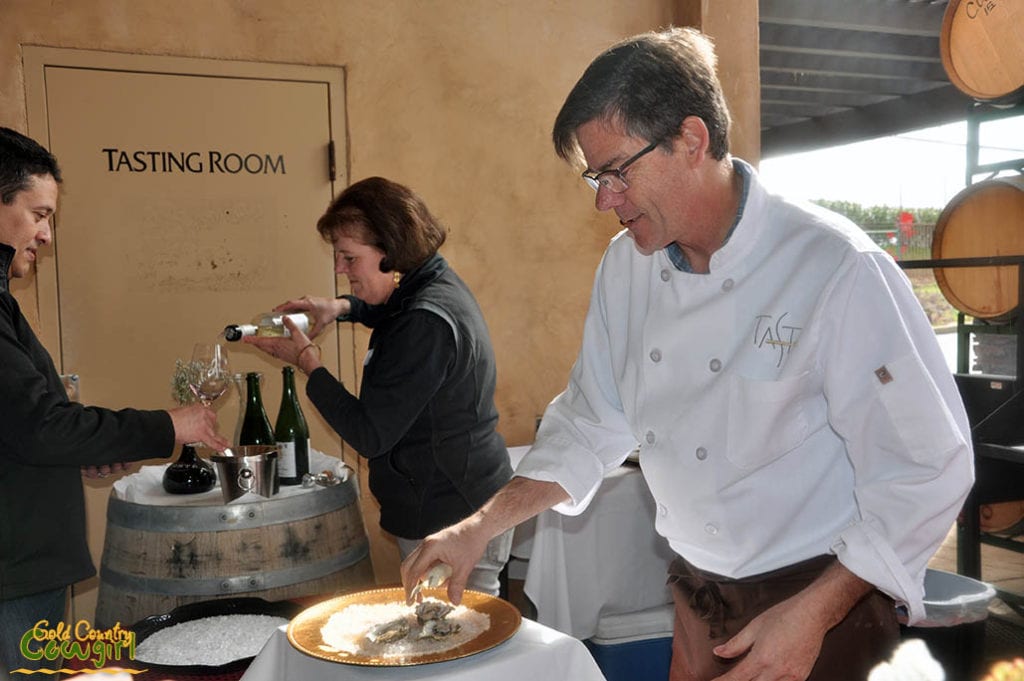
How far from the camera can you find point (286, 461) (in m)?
2.43

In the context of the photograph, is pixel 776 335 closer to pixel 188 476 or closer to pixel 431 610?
pixel 431 610

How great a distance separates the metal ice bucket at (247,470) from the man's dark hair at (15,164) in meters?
0.77

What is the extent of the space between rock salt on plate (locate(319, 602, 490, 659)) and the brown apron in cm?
41

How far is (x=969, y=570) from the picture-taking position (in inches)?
142

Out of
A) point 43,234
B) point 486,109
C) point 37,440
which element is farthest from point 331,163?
point 37,440

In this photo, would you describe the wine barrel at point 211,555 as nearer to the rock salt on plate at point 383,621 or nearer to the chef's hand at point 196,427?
the chef's hand at point 196,427

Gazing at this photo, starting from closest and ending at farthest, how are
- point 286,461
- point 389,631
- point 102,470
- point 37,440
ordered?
point 389,631
point 37,440
point 102,470
point 286,461

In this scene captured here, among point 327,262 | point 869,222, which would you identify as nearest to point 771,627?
point 327,262

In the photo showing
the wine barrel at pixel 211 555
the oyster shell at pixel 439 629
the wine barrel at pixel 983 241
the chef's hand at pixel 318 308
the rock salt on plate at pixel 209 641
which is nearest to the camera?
the oyster shell at pixel 439 629

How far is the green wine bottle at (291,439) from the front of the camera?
2432 mm

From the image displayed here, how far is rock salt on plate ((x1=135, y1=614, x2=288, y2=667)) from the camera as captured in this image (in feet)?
4.99

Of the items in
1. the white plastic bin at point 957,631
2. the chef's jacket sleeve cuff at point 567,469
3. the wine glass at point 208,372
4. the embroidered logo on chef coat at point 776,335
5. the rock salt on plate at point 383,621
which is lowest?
the white plastic bin at point 957,631

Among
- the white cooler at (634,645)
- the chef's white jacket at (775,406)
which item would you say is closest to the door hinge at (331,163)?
the white cooler at (634,645)

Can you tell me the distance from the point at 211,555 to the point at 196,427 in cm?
31
